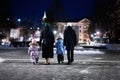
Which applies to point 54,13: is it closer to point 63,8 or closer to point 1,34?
point 63,8

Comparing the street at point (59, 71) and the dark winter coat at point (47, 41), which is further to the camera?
the dark winter coat at point (47, 41)

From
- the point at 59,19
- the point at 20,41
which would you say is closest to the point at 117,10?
the point at 20,41

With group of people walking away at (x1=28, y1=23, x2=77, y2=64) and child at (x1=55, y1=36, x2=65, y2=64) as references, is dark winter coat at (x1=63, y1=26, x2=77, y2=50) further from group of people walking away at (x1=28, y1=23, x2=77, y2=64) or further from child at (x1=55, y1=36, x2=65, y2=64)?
child at (x1=55, y1=36, x2=65, y2=64)

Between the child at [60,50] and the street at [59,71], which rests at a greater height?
the child at [60,50]

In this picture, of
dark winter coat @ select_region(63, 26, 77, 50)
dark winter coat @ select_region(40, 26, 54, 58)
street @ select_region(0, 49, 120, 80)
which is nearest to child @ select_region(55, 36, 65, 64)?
dark winter coat @ select_region(63, 26, 77, 50)

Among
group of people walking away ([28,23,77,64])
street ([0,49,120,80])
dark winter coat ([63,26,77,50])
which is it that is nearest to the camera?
street ([0,49,120,80])

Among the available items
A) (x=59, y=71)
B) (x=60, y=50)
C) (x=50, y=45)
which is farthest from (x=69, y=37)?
(x=59, y=71)

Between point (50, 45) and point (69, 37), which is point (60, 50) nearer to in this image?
point (69, 37)

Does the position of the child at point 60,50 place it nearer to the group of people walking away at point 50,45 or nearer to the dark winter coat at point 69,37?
the group of people walking away at point 50,45

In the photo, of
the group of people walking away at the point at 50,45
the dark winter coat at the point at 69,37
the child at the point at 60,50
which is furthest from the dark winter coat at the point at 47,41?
the dark winter coat at the point at 69,37

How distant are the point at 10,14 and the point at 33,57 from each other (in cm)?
8179

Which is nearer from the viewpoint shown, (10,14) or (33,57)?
(33,57)

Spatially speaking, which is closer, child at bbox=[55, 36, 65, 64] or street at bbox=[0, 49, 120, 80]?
street at bbox=[0, 49, 120, 80]

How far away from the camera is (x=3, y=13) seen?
315ft
